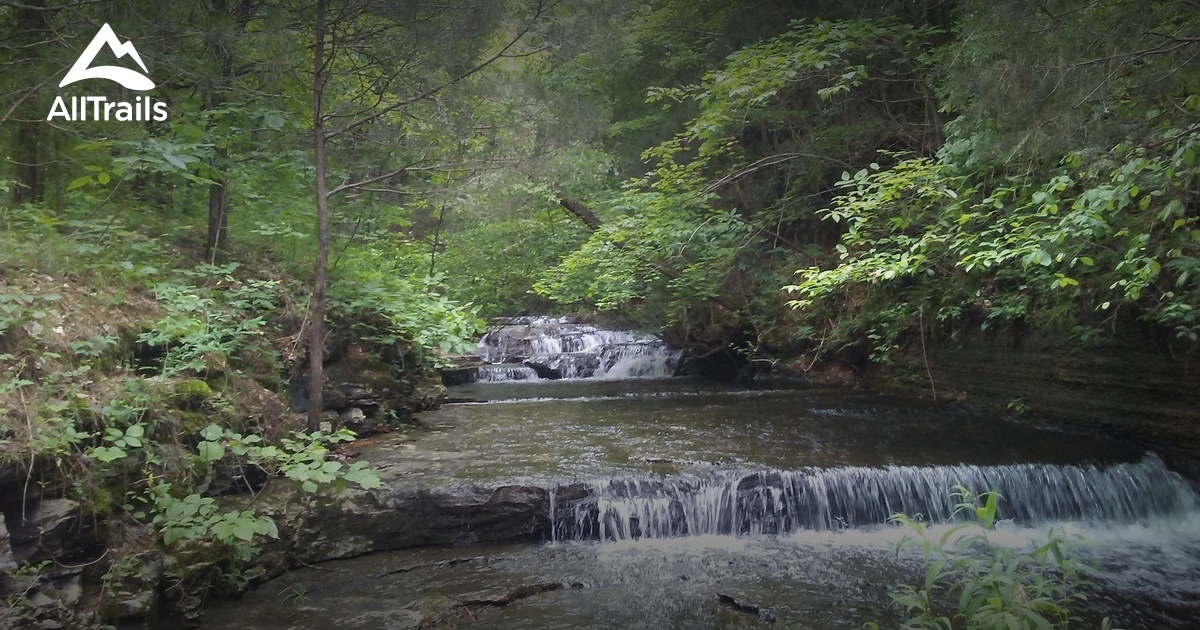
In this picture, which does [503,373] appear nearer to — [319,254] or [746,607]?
[319,254]

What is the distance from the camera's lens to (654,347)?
1889 cm

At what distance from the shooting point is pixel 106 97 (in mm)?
6086

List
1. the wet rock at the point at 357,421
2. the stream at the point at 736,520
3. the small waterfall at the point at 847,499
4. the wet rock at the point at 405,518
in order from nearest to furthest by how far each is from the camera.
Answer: the stream at the point at 736,520, the wet rock at the point at 405,518, the small waterfall at the point at 847,499, the wet rock at the point at 357,421

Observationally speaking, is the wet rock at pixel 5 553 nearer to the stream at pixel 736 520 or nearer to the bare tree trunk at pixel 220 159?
the stream at pixel 736 520

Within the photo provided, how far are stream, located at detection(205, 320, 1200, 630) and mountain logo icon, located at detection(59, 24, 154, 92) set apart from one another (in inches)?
166

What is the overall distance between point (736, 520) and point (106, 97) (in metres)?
6.91

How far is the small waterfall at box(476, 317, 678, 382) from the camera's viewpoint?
17578mm

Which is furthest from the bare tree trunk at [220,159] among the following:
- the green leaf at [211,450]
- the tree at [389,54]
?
the green leaf at [211,450]

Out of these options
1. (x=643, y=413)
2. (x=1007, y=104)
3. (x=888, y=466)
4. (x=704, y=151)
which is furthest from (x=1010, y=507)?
(x=704, y=151)

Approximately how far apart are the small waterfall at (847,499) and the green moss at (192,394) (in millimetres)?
3308

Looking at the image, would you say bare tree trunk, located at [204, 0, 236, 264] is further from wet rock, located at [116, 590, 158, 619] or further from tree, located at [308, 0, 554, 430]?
wet rock, located at [116, 590, 158, 619]

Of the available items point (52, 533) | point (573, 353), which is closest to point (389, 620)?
point (52, 533)

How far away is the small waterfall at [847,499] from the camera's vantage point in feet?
22.6

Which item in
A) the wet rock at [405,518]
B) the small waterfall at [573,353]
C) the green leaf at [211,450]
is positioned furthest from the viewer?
the small waterfall at [573,353]
